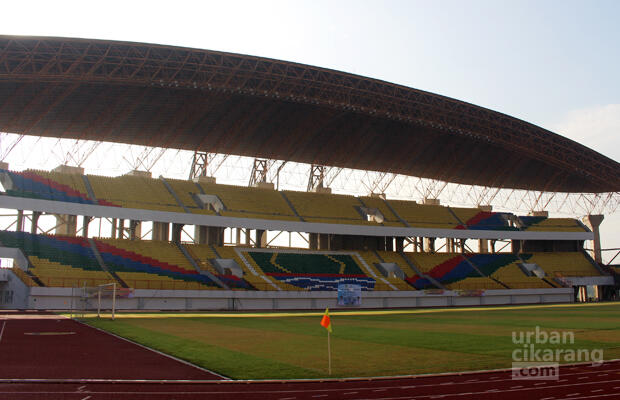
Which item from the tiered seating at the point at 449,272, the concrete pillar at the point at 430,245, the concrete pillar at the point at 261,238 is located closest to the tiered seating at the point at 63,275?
the concrete pillar at the point at 261,238

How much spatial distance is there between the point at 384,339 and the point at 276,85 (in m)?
37.1

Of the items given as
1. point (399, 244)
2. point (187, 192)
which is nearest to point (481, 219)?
point (399, 244)

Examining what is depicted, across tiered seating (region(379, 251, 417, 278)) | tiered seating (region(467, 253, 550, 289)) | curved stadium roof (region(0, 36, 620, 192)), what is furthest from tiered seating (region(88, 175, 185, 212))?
tiered seating (region(467, 253, 550, 289))

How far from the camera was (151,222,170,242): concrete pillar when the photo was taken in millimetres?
60094

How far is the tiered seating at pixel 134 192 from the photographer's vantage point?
56406mm

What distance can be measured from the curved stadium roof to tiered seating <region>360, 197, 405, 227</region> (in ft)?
15.1

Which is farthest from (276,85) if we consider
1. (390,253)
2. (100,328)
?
(100,328)

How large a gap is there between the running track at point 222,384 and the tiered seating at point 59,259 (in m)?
28.8

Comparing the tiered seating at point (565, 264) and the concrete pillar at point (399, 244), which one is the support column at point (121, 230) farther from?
the tiered seating at point (565, 264)

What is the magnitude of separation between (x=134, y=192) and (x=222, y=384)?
48.1 m

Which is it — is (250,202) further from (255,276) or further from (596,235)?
(596,235)

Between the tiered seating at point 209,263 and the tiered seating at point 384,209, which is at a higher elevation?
the tiered seating at point 384,209

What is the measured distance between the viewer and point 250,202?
215 feet

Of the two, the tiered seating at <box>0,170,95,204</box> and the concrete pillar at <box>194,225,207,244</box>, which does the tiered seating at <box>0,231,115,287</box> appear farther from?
the concrete pillar at <box>194,225,207,244</box>
